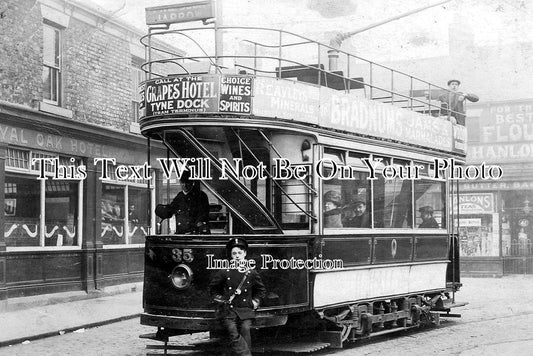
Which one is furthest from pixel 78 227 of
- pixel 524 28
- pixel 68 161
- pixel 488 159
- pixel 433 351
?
pixel 488 159

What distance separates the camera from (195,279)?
8539 mm

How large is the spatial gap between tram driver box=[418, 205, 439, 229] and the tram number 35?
4.71 metres

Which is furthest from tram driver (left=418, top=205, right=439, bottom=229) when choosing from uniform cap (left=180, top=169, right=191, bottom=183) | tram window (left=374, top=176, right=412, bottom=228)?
uniform cap (left=180, top=169, right=191, bottom=183)

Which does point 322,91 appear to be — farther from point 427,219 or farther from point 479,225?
point 479,225

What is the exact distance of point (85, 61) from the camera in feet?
55.4

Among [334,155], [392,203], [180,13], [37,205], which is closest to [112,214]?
[37,205]

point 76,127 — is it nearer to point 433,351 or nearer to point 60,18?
point 60,18

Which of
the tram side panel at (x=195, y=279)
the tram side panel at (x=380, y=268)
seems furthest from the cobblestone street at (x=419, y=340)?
the tram side panel at (x=195, y=279)

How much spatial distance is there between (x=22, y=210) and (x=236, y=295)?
25.5ft

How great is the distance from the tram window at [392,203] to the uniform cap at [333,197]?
970mm

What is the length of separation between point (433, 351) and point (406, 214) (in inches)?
90.9

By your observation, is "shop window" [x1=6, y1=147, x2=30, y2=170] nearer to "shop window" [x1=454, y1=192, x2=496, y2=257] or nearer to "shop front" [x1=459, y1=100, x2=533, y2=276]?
"shop window" [x1=454, y1=192, x2=496, y2=257]

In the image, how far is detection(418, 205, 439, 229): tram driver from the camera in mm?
12148

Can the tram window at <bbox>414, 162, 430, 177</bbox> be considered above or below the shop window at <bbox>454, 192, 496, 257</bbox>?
above
